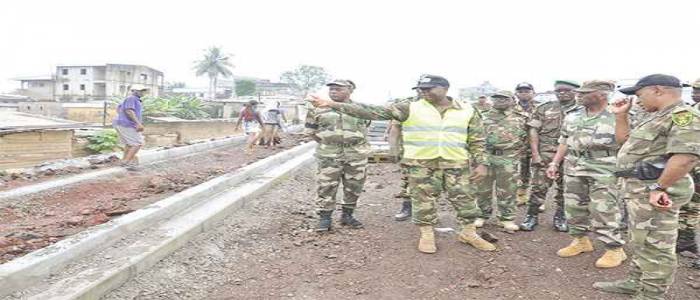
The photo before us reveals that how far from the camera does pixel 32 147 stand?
1077cm

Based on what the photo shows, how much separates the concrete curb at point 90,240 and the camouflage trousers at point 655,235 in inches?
145

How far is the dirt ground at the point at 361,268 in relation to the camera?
3.37 meters

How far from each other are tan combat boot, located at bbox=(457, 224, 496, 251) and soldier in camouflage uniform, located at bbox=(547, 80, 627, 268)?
23.8 inches

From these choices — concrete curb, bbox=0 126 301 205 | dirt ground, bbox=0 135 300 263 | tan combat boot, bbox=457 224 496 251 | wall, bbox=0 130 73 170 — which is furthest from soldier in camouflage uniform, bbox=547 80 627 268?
wall, bbox=0 130 73 170

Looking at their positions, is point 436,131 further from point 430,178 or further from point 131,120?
point 131,120

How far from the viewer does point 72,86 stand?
49.9m

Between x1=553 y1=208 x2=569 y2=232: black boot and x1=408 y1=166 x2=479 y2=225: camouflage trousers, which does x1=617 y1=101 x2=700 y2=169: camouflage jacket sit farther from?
x1=553 y1=208 x2=569 y2=232: black boot

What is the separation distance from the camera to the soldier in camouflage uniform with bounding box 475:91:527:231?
16.4 feet

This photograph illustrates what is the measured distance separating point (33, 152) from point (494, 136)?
1024cm

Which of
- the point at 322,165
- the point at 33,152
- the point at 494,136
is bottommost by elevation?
the point at 33,152

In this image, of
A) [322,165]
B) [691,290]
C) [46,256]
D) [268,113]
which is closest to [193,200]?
[322,165]

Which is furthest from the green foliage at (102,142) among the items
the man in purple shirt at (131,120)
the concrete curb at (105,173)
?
the man in purple shirt at (131,120)

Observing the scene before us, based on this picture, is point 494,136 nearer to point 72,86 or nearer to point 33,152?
point 33,152

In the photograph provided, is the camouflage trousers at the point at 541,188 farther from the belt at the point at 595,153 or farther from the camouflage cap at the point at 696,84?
the camouflage cap at the point at 696,84
